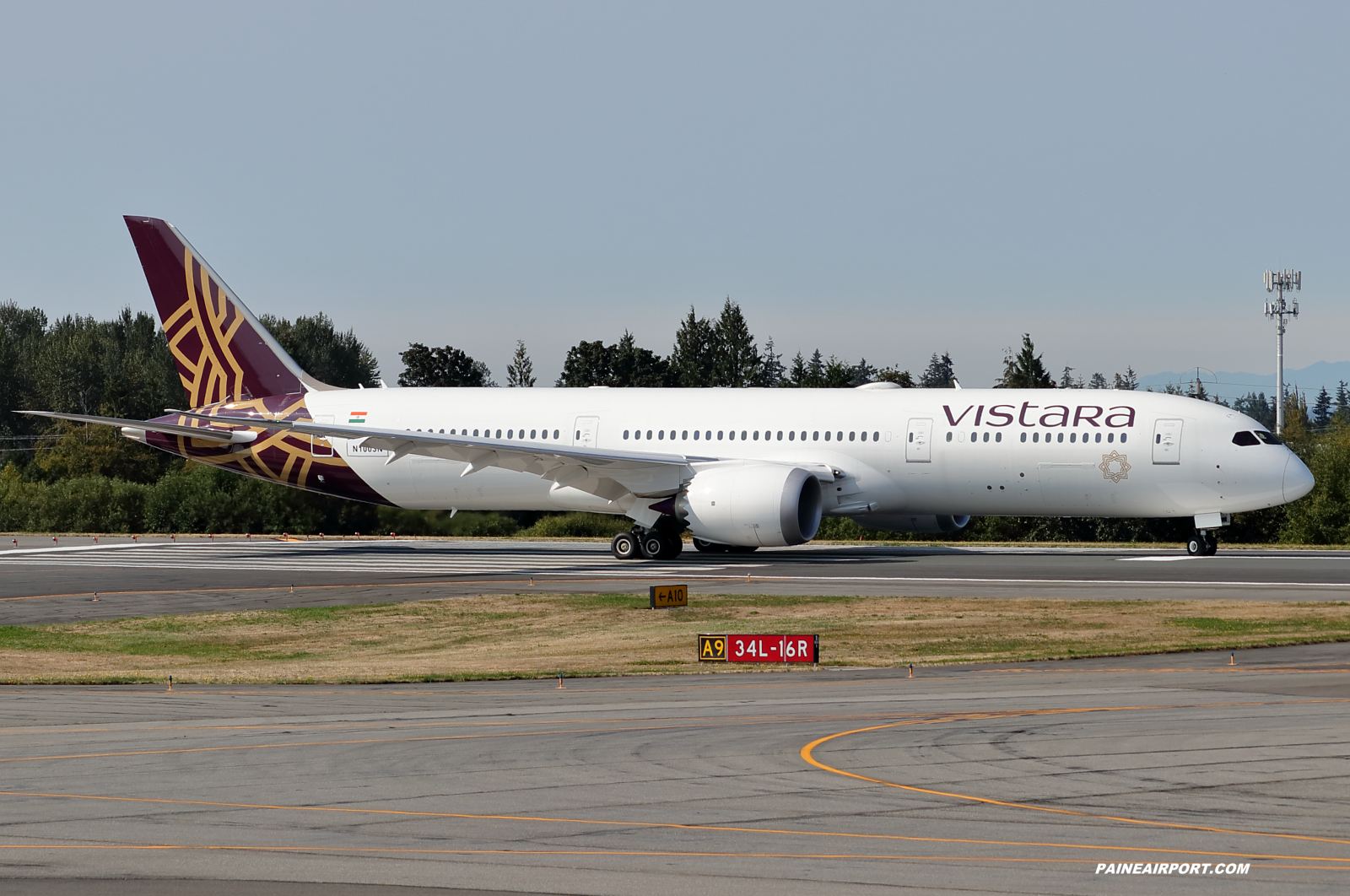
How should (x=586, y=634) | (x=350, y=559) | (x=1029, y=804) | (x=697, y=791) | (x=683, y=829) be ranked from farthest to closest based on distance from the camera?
1. (x=350, y=559)
2. (x=586, y=634)
3. (x=697, y=791)
4. (x=1029, y=804)
5. (x=683, y=829)

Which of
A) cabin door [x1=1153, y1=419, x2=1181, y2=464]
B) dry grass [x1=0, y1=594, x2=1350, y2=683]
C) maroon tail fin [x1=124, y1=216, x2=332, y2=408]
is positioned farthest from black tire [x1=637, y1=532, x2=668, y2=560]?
cabin door [x1=1153, y1=419, x2=1181, y2=464]

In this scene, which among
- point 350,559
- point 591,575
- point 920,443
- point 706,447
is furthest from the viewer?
point 350,559

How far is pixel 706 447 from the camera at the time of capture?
134 feet

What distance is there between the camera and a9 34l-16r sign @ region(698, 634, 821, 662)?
21531 mm

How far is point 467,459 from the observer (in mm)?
39750

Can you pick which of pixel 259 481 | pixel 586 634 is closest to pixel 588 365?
pixel 259 481

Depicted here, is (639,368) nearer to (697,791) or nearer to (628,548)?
(628,548)

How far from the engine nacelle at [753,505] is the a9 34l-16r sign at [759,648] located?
14.6m

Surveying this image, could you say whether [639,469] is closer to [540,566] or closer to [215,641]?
[540,566]

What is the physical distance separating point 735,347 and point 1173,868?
368 ft

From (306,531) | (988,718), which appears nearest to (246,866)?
(988,718)

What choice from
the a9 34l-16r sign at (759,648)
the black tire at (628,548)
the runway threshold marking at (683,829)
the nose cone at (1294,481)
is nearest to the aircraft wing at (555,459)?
the black tire at (628,548)

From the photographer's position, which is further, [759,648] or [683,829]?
[759,648]

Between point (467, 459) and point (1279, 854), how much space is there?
31514 millimetres
